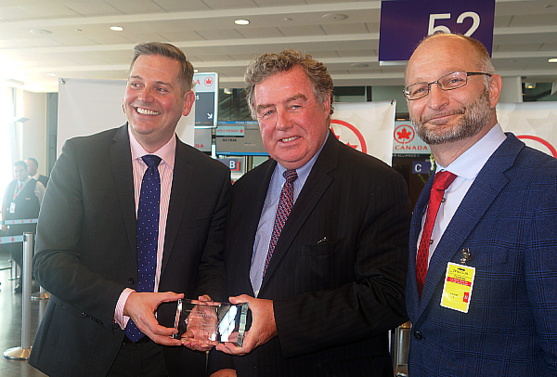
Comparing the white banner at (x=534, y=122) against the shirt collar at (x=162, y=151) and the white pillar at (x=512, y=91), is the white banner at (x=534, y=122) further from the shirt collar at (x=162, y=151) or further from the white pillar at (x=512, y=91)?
the shirt collar at (x=162, y=151)

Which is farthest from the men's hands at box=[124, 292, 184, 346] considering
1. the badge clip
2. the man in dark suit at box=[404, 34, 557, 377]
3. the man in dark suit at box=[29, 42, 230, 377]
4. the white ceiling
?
the white ceiling

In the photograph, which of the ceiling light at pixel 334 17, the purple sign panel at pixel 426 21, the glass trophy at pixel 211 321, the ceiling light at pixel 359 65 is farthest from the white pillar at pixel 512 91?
the ceiling light at pixel 359 65

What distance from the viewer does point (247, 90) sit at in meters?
1.98

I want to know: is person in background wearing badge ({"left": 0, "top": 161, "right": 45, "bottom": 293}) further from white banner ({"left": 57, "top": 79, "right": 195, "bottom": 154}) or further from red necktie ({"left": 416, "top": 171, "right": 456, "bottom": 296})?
red necktie ({"left": 416, "top": 171, "right": 456, "bottom": 296})

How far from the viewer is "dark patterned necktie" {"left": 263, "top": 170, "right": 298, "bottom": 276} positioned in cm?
176

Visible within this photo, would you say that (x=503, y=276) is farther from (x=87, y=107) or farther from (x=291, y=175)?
(x=87, y=107)

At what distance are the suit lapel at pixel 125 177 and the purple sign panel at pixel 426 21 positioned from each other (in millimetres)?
2734

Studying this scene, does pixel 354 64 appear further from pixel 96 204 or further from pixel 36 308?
pixel 96 204

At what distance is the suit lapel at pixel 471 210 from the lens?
1358 mm

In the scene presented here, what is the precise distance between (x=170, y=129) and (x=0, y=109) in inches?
586

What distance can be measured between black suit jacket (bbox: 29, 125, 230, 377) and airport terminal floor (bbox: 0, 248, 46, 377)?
3.17 m

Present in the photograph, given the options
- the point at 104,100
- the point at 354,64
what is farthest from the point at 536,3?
the point at 104,100

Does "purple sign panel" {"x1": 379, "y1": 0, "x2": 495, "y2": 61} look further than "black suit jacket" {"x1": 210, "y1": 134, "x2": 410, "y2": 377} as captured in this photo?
Yes

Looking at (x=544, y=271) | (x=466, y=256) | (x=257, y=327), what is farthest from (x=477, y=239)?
(x=257, y=327)
